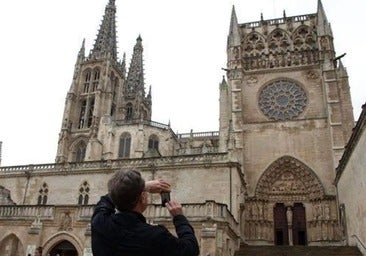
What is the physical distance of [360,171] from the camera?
17.2 m

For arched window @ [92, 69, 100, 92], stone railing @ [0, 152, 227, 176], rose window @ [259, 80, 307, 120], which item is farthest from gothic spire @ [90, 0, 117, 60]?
rose window @ [259, 80, 307, 120]

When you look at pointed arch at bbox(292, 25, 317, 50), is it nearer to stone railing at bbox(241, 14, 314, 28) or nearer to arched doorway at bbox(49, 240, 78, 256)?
stone railing at bbox(241, 14, 314, 28)

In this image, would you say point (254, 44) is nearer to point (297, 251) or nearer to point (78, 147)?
point (297, 251)

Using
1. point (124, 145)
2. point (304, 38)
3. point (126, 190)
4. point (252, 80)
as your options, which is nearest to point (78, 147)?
point (124, 145)

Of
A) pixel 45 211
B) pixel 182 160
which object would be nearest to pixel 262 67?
pixel 182 160

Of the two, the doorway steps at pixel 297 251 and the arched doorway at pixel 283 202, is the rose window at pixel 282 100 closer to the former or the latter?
the arched doorway at pixel 283 202

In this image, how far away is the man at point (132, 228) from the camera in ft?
7.26

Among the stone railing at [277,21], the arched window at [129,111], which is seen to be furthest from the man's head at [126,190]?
the arched window at [129,111]

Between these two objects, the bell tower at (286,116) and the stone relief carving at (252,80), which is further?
the stone relief carving at (252,80)

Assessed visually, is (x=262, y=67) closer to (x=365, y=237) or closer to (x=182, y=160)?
(x=182, y=160)

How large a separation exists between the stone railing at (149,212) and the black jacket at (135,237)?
53.8 feet

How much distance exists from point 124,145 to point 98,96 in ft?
42.0

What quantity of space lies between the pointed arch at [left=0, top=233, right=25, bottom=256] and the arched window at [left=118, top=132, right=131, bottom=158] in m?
17.8

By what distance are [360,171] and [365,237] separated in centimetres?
301
